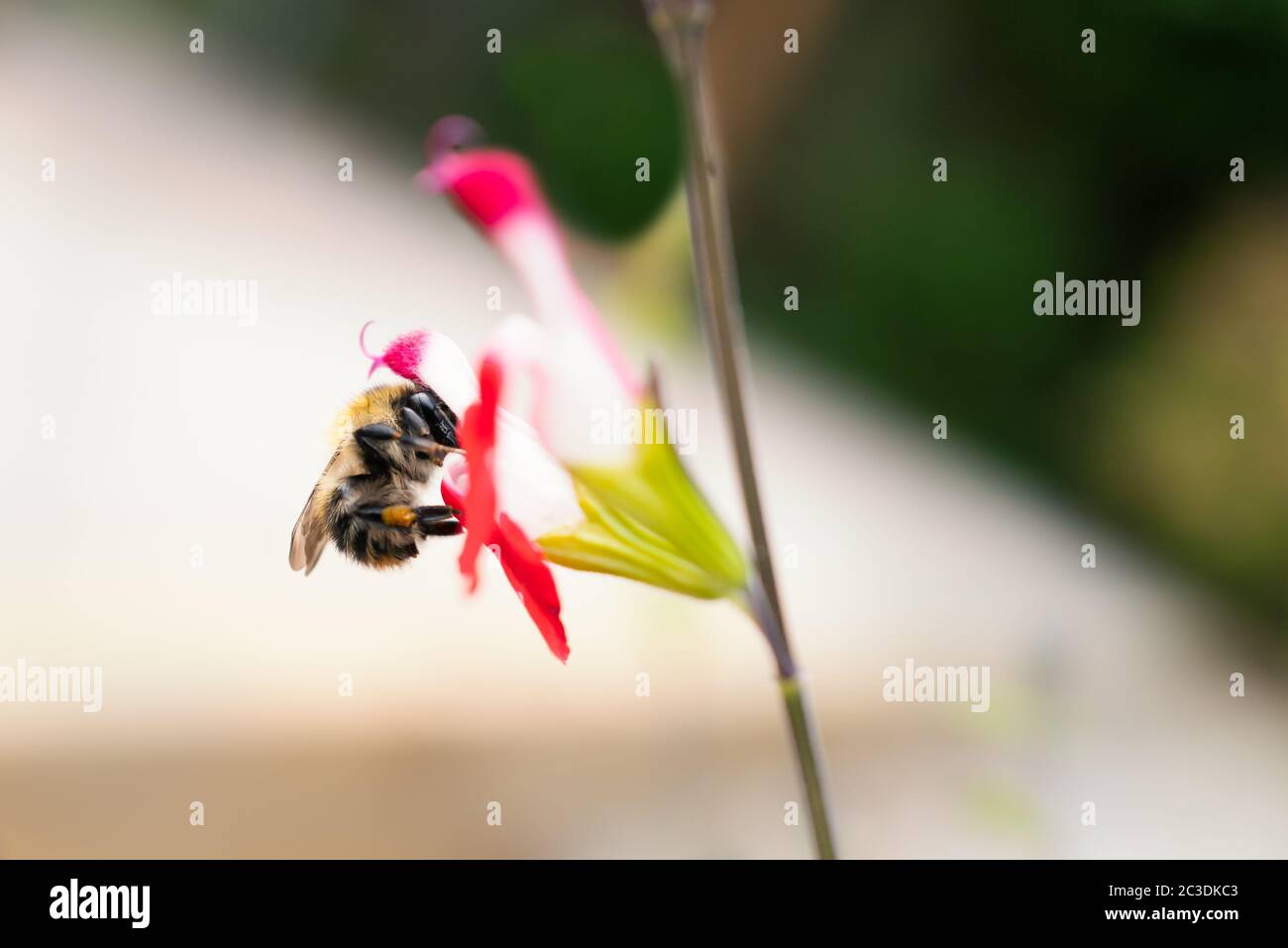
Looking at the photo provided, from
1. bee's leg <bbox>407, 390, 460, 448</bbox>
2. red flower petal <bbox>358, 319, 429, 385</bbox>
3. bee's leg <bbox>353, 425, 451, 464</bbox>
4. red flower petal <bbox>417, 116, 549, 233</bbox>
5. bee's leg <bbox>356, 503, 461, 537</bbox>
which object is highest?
red flower petal <bbox>417, 116, 549, 233</bbox>

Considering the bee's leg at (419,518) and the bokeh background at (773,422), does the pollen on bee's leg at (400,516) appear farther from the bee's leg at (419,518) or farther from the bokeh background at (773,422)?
the bokeh background at (773,422)

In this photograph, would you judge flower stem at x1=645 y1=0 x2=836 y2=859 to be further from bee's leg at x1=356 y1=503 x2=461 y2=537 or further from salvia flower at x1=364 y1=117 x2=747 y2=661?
bee's leg at x1=356 y1=503 x2=461 y2=537

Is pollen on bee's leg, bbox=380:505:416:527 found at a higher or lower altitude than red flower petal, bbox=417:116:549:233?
lower

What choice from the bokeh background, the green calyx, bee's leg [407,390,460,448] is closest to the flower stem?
the green calyx

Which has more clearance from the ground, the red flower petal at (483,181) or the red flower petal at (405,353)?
the red flower petal at (483,181)

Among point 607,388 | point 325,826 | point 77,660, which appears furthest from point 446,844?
point 607,388

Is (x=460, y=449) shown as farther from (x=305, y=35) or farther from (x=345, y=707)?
(x=305, y=35)

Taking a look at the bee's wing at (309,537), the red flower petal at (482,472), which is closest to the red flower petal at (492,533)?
the red flower petal at (482,472)
